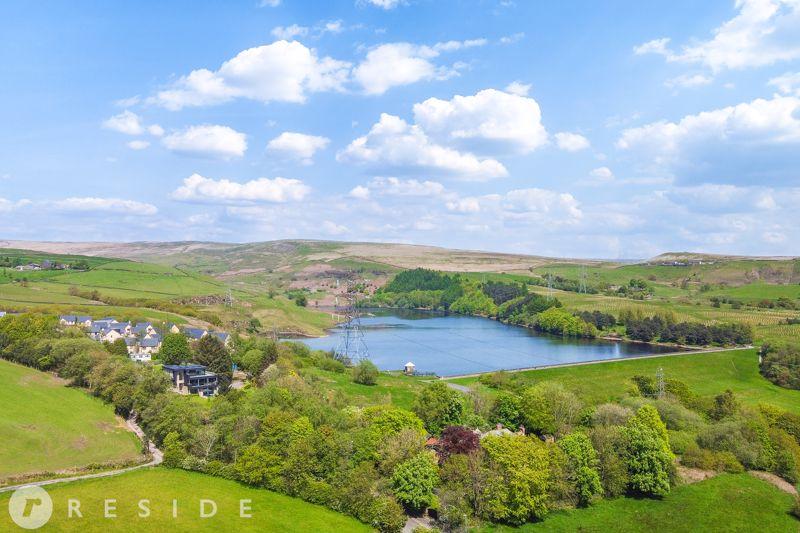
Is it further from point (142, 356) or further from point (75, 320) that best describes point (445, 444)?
point (75, 320)

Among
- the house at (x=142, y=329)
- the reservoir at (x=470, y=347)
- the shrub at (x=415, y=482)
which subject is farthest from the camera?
the reservoir at (x=470, y=347)

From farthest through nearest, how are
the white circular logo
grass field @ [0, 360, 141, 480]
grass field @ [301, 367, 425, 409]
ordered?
1. grass field @ [301, 367, 425, 409]
2. grass field @ [0, 360, 141, 480]
3. the white circular logo

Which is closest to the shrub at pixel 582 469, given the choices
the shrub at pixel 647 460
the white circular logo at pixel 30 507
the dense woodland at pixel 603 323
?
the shrub at pixel 647 460

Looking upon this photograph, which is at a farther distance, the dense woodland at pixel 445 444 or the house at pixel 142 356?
the house at pixel 142 356

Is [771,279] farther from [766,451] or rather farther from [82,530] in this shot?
[82,530]

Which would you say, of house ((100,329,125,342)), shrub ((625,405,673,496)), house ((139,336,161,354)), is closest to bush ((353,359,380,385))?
house ((139,336,161,354))

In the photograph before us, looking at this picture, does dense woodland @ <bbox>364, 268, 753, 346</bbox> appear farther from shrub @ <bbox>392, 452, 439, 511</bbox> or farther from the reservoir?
shrub @ <bbox>392, 452, 439, 511</bbox>

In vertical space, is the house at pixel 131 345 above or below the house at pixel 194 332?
below

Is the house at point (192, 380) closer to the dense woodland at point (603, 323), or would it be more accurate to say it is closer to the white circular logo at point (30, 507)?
the white circular logo at point (30, 507)
